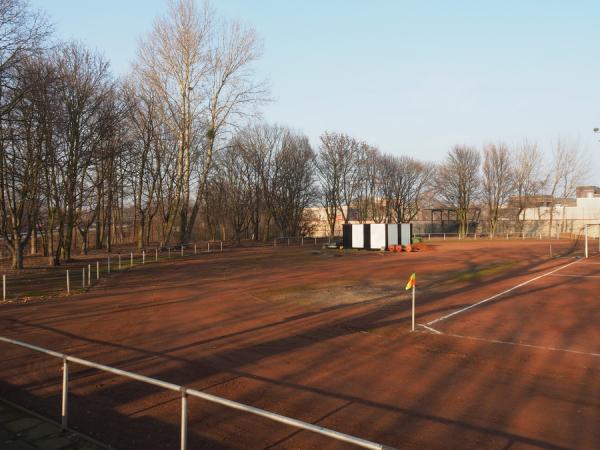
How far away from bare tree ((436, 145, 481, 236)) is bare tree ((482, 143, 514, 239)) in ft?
5.44

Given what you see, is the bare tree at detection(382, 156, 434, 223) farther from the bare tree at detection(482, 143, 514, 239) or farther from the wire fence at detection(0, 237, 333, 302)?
the wire fence at detection(0, 237, 333, 302)

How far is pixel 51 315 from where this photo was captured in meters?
14.1

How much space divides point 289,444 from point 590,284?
19.0m

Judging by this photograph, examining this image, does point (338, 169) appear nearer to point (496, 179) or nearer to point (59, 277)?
point (496, 179)

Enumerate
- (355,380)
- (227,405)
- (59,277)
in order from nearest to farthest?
(227,405) < (355,380) < (59,277)

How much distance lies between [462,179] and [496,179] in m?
5.24

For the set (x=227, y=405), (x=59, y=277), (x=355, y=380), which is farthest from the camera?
(x=59, y=277)

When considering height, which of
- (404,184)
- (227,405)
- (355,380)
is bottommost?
(355,380)

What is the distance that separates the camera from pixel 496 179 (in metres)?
72.3

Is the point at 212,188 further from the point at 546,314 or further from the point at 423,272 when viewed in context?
the point at 546,314

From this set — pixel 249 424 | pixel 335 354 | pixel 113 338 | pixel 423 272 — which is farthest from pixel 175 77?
pixel 249 424

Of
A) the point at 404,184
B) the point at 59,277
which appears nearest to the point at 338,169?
the point at 404,184

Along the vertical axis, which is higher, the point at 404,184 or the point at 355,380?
the point at 404,184

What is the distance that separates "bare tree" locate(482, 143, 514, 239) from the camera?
71.9m
